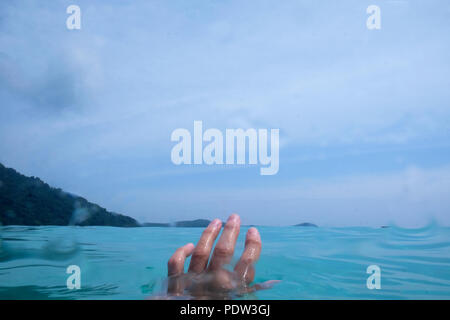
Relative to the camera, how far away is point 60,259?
4.16 metres

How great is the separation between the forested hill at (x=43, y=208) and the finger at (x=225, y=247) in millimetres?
6873

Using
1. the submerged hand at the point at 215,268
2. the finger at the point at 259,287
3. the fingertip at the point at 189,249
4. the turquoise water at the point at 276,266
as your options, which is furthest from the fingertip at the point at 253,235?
the fingertip at the point at 189,249

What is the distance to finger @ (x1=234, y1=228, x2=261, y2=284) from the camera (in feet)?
8.36

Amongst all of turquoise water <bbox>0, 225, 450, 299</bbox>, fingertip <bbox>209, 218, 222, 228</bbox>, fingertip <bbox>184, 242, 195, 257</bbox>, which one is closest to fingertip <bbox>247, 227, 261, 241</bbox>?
turquoise water <bbox>0, 225, 450, 299</bbox>

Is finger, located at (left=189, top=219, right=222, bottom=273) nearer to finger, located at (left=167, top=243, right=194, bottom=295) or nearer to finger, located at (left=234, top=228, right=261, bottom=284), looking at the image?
finger, located at (left=167, top=243, right=194, bottom=295)

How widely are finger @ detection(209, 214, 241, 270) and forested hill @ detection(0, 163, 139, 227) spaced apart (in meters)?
6.87

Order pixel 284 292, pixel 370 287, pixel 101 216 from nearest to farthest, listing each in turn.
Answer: pixel 284 292, pixel 370 287, pixel 101 216

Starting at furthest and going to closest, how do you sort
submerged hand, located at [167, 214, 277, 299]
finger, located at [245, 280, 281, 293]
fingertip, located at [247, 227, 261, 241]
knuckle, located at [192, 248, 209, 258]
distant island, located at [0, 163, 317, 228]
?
distant island, located at [0, 163, 317, 228], fingertip, located at [247, 227, 261, 241], knuckle, located at [192, 248, 209, 258], finger, located at [245, 280, 281, 293], submerged hand, located at [167, 214, 277, 299]

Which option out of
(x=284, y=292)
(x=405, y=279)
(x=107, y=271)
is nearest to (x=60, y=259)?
(x=107, y=271)

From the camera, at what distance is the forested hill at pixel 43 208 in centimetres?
815

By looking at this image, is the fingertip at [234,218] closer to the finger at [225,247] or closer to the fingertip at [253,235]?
the finger at [225,247]

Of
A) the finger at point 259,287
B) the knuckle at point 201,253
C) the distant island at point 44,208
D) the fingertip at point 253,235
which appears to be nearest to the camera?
the finger at point 259,287
